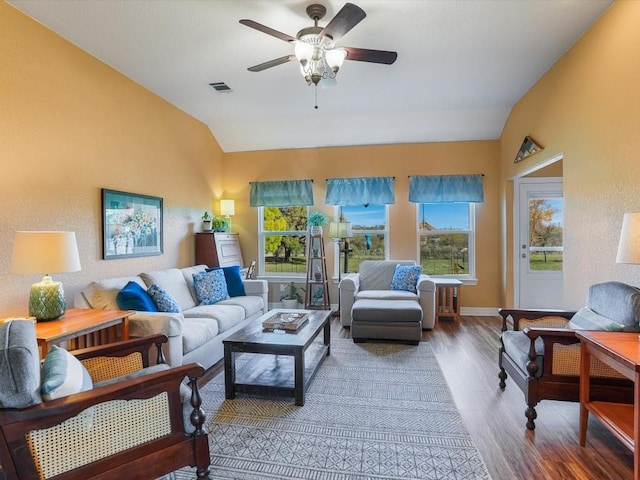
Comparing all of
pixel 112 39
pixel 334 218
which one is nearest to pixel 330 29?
pixel 112 39

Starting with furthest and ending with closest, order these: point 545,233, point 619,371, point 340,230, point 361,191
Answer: point 361,191 → point 340,230 → point 545,233 → point 619,371

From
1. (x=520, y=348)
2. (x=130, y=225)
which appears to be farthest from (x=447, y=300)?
(x=130, y=225)

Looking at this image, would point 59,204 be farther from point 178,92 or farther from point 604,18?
point 604,18

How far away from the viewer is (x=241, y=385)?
261 centimetres

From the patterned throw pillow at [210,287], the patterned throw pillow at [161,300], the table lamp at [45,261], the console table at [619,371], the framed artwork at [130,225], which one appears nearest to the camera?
the console table at [619,371]

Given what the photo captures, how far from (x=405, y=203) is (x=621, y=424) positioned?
150 inches

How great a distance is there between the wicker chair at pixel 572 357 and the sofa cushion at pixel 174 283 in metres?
3.20

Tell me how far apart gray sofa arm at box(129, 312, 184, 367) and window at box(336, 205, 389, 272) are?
3148 millimetres

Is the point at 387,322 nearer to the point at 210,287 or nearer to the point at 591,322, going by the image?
the point at 591,322

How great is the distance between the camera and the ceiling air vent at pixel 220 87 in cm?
374

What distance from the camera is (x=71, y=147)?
292 centimetres

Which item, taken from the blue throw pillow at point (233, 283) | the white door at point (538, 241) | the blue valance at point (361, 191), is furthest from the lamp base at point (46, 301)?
the white door at point (538, 241)

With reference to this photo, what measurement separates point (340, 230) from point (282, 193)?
1.21 meters

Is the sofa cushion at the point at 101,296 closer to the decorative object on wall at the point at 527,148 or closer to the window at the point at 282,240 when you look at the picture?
the window at the point at 282,240
